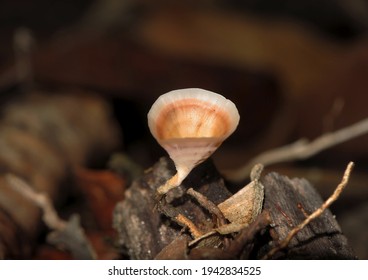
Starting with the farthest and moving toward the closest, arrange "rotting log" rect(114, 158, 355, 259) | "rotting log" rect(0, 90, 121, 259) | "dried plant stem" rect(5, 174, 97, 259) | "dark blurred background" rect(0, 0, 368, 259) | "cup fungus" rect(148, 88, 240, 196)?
"dark blurred background" rect(0, 0, 368, 259) → "rotting log" rect(0, 90, 121, 259) → "dried plant stem" rect(5, 174, 97, 259) → "rotting log" rect(114, 158, 355, 259) → "cup fungus" rect(148, 88, 240, 196)

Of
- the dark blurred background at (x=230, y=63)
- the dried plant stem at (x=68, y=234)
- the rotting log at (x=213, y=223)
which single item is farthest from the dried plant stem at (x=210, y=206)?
the dark blurred background at (x=230, y=63)

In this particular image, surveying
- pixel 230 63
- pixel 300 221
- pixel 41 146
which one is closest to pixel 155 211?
pixel 300 221

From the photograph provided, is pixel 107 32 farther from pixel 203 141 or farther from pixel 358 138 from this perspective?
pixel 203 141

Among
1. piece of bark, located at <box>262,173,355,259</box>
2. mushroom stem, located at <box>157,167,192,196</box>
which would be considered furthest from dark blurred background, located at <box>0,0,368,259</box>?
mushroom stem, located at <box>157,167,192,196</box>

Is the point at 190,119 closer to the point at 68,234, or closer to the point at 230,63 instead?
the point at 68,234

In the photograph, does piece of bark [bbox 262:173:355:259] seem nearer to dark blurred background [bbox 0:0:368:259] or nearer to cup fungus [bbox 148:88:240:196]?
cup fungus [bbox 148:88:240:196]

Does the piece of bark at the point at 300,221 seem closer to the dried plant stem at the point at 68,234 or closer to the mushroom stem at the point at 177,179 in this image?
the mushroom stem at the point at 177,179
